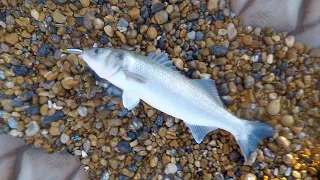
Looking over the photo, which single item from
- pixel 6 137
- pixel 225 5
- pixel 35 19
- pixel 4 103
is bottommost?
pixel 6 137

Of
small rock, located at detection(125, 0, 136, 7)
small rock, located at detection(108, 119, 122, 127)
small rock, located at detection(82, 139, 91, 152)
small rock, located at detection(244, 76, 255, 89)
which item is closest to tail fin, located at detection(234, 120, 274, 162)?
small rock, located at detection(244, 76, 255, 89)

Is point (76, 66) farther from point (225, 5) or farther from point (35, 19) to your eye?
point (225, 5)

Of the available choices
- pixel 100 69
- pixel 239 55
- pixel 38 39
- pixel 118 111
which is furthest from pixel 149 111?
pixel 38 39

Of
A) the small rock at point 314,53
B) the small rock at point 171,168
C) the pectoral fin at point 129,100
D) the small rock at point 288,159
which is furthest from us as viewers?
the small rock at point 314,53

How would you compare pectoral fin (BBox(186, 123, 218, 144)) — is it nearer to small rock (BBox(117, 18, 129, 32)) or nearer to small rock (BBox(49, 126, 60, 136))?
small rock (BBox(117, 18, 129, 32))

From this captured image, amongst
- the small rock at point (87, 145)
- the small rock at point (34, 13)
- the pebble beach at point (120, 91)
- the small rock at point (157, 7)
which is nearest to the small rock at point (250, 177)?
the pebble beach at point (120, 91)

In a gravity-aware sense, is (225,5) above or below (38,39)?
above

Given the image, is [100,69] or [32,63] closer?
[100,69]

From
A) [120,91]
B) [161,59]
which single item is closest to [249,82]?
[161,59]

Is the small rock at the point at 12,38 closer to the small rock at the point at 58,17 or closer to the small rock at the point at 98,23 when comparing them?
the small rock at the point at 58,17
